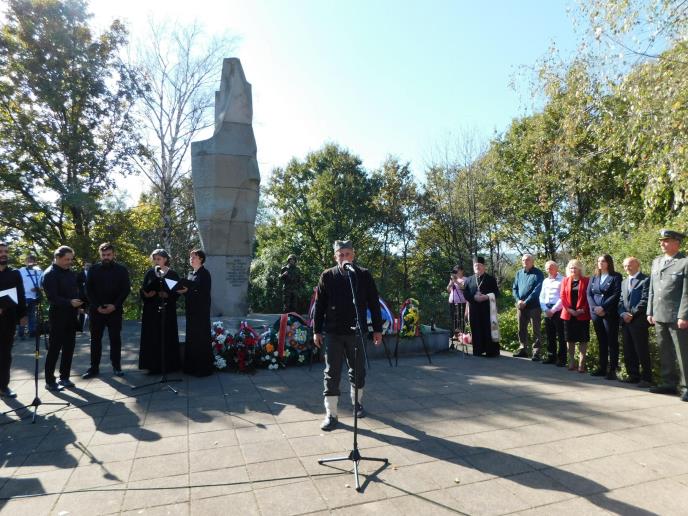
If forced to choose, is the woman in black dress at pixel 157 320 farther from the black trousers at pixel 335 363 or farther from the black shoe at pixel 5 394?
the black trousers at pixel 335 363

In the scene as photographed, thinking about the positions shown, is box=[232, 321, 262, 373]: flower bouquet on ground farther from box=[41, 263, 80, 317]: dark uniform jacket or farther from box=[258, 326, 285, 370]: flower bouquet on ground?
box=[41, 263, 80, 317]: dark uniform jacket

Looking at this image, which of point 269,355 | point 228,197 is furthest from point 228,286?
point 269,355

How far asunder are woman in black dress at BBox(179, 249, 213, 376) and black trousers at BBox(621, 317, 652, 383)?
624 centimetres

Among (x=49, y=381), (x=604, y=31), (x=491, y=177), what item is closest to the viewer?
(x=49, y=381)

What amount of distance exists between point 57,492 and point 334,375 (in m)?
2.47

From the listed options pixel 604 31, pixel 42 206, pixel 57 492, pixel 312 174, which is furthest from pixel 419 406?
pixel 312 174

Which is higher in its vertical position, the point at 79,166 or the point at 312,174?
the point at 312,174

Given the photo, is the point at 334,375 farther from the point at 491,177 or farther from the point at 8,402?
the point at 491,177

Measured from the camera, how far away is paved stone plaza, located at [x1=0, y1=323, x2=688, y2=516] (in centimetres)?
299

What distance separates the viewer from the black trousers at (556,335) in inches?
291

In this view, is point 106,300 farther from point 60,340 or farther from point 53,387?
point 53,387

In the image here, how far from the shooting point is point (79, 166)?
16.8 metres

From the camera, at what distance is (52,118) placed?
16.2 m

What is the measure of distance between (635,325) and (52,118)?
19335 millimetres
